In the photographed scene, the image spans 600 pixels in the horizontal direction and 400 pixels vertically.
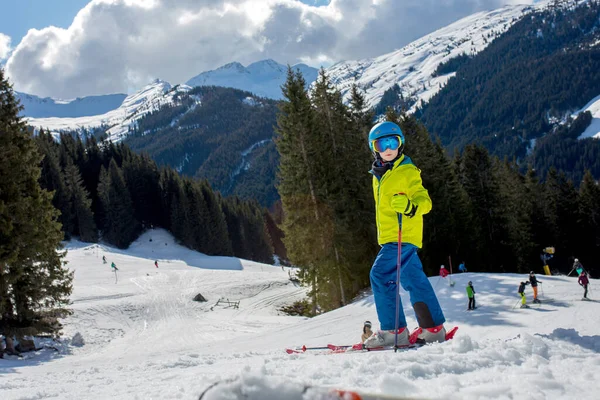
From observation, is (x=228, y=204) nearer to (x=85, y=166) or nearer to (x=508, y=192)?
(x=85, y=166)

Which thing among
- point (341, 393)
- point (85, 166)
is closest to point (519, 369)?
point (341, 393)

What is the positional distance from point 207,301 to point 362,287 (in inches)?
666

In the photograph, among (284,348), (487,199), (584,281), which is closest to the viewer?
(284,348)

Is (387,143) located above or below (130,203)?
below

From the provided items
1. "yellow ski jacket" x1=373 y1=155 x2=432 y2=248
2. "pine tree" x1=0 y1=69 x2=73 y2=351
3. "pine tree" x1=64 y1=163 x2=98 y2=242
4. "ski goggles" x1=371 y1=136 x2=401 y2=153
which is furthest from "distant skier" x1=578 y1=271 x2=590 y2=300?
"pine tree" x1=64 y1=163 x2=98 y2=242

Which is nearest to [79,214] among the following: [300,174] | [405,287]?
[300,174]

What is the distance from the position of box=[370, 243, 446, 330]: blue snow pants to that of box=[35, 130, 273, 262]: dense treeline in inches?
2608

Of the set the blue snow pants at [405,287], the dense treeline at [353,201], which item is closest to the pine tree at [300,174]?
the dense treeline at [353,201]

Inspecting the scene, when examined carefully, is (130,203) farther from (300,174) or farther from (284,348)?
(284,348)

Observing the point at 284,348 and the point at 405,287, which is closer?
the point at 405,287

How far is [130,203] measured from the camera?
236 feet

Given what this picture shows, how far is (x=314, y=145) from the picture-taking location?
2292cm

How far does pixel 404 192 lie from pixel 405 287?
1.29 m

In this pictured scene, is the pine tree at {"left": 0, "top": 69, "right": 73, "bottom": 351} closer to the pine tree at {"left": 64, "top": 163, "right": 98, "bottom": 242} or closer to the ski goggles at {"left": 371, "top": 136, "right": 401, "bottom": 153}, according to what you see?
the ski goggles at {"left": 371, "top": 136, "right": 401, "bottom": 153}
